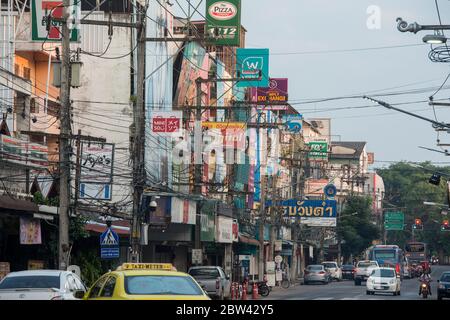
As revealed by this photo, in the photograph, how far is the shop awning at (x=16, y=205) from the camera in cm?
3231

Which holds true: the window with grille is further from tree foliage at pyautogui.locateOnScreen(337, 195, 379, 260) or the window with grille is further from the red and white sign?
tree foliage at pyautogui.locateOnScreen(337, 195, 379, 260)

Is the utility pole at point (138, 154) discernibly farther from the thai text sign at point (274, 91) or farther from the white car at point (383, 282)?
the thai text sign at point (274, 91)

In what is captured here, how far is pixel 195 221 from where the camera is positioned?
184 ft

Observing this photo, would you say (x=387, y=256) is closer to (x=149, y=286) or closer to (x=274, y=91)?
(x=274, y=91)

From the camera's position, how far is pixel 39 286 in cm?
2138

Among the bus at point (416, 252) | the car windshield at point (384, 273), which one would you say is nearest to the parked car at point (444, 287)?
the car windshield at point (384, 273)

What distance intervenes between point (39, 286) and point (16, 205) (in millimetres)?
12322

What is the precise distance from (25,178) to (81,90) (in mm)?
13347

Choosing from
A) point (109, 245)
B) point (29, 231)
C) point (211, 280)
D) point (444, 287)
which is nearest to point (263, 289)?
point (444, 287)

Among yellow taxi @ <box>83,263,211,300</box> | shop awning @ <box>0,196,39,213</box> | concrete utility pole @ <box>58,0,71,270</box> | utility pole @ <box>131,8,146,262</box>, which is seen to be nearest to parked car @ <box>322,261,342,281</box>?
utility pole @ <box>131,8,146,262</box>

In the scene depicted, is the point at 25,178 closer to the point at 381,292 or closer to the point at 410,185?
the point at 381,292

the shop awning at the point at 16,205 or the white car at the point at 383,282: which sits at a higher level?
the shop awning at the point at 16,205

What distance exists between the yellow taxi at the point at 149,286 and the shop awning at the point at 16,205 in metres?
14.1
